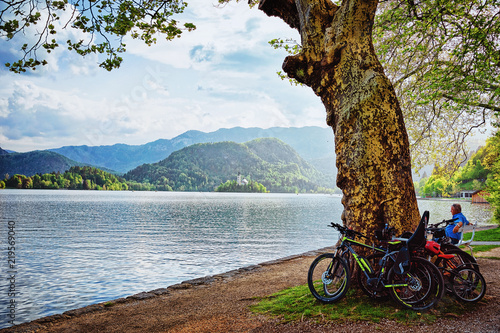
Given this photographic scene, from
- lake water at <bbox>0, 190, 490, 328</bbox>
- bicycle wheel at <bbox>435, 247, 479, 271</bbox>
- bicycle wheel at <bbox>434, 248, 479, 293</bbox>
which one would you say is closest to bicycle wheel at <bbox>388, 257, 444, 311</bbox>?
bicycle wheel at <bbox>434, 248, 479, 293</bbox>

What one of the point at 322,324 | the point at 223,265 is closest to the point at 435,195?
the point at 223,265

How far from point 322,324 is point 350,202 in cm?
240

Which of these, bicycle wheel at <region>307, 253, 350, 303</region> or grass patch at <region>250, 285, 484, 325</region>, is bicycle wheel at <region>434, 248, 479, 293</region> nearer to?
grass patch at <region>250, 285, 484, 325</region>

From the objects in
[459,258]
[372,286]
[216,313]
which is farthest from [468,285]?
[216,313]

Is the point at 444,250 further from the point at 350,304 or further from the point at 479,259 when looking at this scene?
the point at 479,259

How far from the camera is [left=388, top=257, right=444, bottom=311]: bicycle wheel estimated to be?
5.57m

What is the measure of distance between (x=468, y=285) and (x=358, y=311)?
2.09 metres

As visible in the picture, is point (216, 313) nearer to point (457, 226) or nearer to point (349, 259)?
point (349, 259)

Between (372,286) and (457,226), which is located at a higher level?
(457,226)

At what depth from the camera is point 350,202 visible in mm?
6910

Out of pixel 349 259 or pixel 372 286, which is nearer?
pixel 372 286

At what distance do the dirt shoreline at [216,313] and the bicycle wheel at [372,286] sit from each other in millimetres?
738

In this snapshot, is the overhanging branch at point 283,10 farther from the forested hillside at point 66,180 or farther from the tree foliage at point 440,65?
the forested hillside at point 66,180

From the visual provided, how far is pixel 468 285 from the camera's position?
6.14 meters
